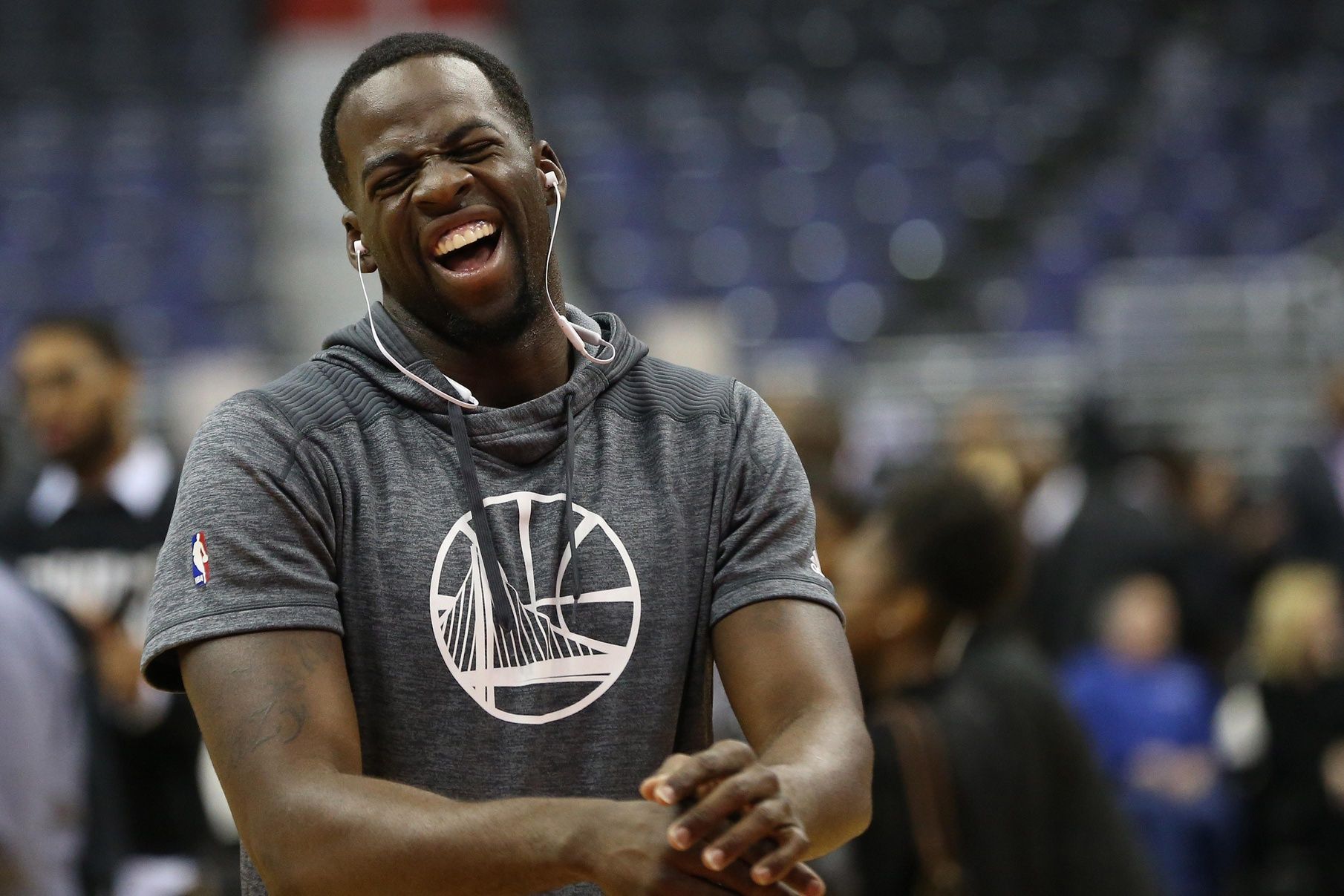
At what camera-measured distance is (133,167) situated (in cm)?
1329

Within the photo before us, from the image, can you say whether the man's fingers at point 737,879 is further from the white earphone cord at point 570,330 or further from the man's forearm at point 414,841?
the white earphone cord at point 570,330

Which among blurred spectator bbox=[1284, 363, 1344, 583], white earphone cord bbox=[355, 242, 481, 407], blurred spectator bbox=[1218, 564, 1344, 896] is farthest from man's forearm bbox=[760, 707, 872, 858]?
blurred spectator bbox=[1284, 363, 1344, 583]

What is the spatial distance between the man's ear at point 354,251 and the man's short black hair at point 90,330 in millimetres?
3225

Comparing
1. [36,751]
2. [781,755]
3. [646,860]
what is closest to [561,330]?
[781,755]

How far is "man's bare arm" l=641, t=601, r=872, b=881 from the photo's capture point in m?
1.63

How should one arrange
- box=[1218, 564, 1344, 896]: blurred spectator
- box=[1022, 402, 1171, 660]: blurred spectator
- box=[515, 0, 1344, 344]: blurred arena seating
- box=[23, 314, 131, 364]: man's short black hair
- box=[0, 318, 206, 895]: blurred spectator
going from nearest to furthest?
1. box=[0, 318, 206, 895]: blurred spectator
2. box=[23, 314, 131, 364]: man's short black hair
3. box=[1218, 564, 1344, 896]: blurred spectator
4. box=[1022, 402, 1171, 660]: blurred spectator
5. box=[515, 0, 1344, 344]: blurred arena seating

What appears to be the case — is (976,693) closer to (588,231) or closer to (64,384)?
(64,384)

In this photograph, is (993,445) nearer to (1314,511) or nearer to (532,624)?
(1314,511)

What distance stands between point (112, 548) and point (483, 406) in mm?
3284

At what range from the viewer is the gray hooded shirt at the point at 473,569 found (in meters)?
1.81

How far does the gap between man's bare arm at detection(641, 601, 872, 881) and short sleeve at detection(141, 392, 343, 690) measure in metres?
0.42

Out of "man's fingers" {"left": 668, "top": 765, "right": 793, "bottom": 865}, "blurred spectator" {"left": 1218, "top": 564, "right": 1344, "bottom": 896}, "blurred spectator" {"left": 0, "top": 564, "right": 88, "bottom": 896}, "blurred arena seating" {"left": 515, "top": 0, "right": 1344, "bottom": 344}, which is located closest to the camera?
"man's fingers" {"left": 668, "top": 765, "right": 793, "bottom": 865}

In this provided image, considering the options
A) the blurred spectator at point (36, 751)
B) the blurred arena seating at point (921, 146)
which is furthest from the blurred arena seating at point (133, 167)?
the blurred spectator at point (36, 751)

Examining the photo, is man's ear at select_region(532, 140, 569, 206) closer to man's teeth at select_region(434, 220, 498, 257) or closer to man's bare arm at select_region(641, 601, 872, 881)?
man's teeth at select_region(434, 220, 498, 257)
